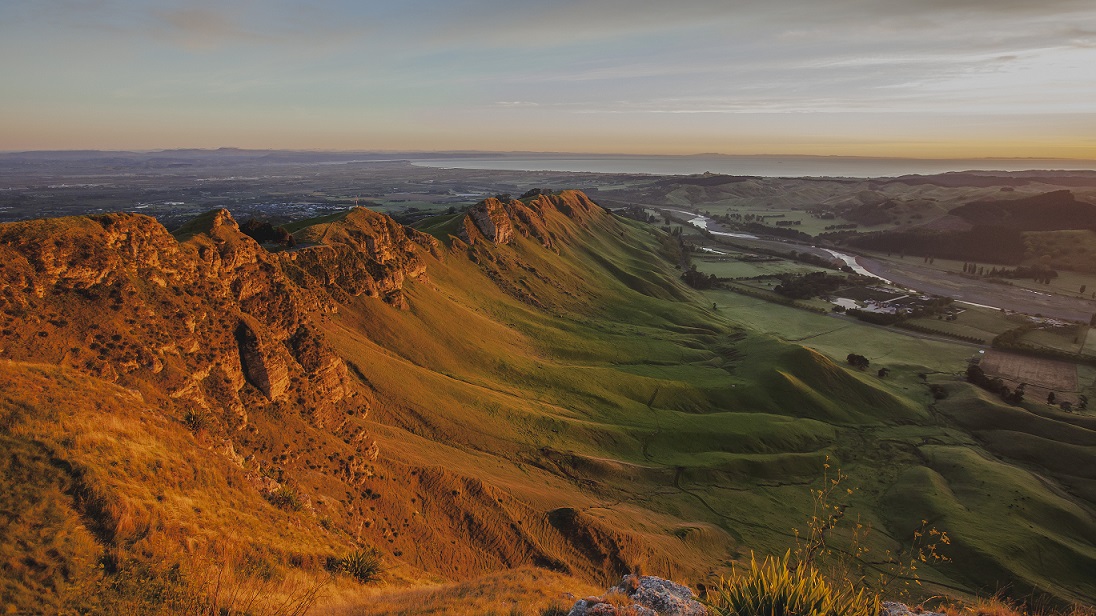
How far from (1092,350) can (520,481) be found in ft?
497

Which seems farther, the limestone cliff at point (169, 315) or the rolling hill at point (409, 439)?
the limestone cliff at point (169, 315)

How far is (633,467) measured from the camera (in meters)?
54.6

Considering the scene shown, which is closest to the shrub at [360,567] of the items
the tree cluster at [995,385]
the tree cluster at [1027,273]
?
the tree cluster at [995,385]

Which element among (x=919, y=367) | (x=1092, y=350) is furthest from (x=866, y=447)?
(x=1092, y=350)

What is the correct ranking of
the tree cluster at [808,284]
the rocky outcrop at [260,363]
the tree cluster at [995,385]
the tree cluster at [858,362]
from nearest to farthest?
the rocky outcrop at [260,363], the tree cluster at [995,385], the tree cluster at [858,362], the tree cluster at [808,284]

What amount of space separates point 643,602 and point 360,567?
472 inches

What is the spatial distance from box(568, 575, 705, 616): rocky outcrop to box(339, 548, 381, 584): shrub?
10.4m

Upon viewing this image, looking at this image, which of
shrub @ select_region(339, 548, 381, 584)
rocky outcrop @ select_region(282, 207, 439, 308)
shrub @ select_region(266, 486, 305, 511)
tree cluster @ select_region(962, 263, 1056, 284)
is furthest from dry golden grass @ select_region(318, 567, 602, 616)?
Answer: tree cluster @ select_region(962, 263, 1056, 284)

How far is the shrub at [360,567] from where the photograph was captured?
19.8 meters

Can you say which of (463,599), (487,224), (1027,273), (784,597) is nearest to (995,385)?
(487,224)

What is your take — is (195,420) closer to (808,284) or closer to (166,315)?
(166,315)

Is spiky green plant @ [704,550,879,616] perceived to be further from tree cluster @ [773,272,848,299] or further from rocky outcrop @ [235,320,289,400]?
tree cluster @ [773,272,848,299]

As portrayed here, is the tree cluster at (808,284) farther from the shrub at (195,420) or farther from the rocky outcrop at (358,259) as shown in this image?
the shrub at (195,420)

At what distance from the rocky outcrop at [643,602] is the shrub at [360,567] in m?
10.4
